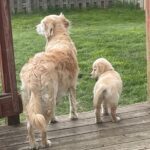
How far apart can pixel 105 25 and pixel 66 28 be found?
25.0ft

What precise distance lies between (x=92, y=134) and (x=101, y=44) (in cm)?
587

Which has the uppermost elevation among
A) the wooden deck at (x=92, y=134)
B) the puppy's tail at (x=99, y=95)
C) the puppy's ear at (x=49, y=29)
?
the puppy's ear at (x=49, y=29)

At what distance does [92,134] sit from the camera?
5.89 meters

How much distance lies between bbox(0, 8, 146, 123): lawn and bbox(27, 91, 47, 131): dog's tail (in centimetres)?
A: 185

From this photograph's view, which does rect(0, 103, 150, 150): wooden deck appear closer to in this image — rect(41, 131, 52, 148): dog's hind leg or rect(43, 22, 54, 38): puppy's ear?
rect(41, 131, 52, 148): dog's hind leg

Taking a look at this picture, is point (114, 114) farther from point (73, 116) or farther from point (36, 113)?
point (36, 113)

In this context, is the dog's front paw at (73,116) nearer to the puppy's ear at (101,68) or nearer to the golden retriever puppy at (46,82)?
the golden retriever puppy at (46,82)

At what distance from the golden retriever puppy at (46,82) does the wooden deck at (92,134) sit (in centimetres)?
19

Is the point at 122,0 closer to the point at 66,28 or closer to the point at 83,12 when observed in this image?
the point at 83,12

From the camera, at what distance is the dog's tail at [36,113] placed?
5.23 metres

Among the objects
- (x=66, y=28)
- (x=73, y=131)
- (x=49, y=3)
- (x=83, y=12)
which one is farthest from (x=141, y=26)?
(x=73, y=131)

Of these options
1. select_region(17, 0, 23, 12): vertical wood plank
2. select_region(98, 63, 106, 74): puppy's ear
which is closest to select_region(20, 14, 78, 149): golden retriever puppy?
select_region(98, 63, 106, 74): puppy's ear

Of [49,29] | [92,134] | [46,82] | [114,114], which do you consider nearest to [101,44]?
[49,29]

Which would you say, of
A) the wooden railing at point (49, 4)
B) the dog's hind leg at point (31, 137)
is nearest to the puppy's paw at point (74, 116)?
the dog's hind leg at point (31, 137)
